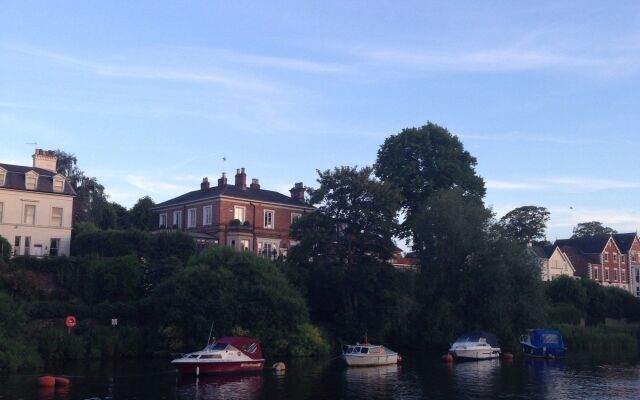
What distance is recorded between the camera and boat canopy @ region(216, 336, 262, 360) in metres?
50.6

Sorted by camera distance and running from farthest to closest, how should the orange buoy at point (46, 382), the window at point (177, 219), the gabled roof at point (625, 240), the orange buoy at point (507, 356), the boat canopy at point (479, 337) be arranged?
the gabled roof at point (625, 240) < the window at point (177, 219) < the orange buoy at point (507, 356) < the boat canopy at point (479, 337) < the orange buoy at point (46, 382)

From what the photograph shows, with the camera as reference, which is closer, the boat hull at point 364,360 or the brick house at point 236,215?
the boat hull at point 364,360

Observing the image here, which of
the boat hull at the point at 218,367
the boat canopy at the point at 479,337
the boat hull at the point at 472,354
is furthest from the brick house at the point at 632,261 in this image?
the boat hull at the point at 218,367

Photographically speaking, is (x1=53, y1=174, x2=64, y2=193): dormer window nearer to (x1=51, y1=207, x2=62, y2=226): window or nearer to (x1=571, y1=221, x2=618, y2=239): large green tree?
(x1=51, y1=207, x2=62, y2=226): window

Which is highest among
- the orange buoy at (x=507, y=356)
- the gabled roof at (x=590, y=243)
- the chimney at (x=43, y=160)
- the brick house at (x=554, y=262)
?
the chimney at (x=43, y=160)

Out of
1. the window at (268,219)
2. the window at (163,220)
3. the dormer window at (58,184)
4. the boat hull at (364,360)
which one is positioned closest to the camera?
the boat hull at (364,360)

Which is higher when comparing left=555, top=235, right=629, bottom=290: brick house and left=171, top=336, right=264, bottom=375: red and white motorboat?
left=555, top=235, right=629, bottom=290: brick house

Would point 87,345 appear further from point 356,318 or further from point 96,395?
point 356,318

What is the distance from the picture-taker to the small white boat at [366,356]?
186 ft

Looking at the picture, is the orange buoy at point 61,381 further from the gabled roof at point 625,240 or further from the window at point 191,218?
the gabled roof at point 625,240

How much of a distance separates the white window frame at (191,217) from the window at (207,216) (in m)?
1.67

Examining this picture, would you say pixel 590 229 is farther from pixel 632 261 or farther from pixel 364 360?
pixel 364 360

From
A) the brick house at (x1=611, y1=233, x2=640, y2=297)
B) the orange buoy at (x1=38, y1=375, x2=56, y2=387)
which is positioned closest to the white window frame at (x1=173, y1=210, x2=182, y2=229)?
the orange buoy at (x1=38, y1=375, x2=56, y2=387)

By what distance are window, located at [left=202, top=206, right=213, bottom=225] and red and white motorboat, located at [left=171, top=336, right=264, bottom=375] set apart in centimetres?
3151
